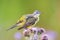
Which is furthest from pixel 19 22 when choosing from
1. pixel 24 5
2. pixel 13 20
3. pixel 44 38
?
pixel 44 38

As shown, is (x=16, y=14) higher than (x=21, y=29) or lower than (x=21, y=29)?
higher

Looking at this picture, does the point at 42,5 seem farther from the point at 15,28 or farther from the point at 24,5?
the point at 15,28

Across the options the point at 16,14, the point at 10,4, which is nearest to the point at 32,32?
the point at 16,14

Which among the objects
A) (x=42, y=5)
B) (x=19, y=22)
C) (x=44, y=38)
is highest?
(x=42, y=5)

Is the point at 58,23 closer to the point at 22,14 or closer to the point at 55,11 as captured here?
the point at 55,11

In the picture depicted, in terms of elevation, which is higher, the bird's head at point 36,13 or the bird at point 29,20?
the bird's head at point 36,13

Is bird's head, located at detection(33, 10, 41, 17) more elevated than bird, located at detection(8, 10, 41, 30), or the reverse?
bird's head, located at detection(33, 10, 41, 17)
